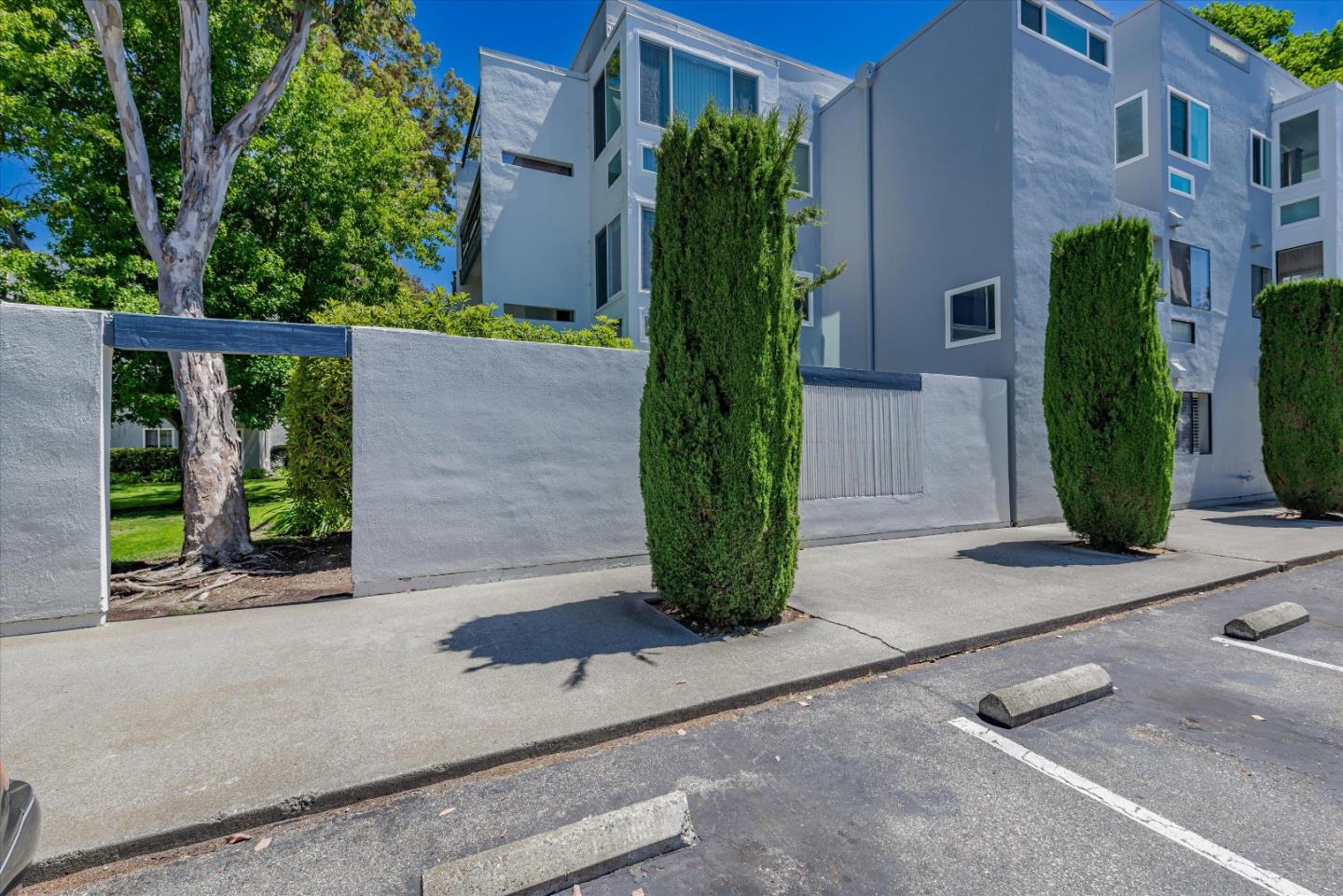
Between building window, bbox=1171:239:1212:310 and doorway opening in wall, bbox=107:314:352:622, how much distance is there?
51.1 feet

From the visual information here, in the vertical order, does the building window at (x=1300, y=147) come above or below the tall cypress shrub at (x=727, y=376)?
above

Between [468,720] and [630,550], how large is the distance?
3.69 meters

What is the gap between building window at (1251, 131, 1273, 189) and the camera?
13695 mm

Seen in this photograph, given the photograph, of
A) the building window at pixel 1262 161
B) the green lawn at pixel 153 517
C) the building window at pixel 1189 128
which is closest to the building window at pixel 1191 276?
the building window at pixel 1189 128

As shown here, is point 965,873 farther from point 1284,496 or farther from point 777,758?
point 1284,496

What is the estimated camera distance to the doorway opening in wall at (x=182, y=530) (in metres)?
5.04

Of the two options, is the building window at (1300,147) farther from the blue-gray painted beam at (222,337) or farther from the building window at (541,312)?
the blue-gray painted beam at (222,337)

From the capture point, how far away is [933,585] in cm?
586

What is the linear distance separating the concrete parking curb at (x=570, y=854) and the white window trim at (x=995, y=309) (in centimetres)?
Result: 994

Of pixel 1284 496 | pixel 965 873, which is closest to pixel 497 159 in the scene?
pixel 965 873

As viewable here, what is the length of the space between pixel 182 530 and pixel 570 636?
9464mm

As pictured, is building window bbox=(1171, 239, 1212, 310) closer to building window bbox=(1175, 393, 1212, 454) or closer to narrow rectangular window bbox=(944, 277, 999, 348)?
building window bbox=(1175, 393, 1212, 454)

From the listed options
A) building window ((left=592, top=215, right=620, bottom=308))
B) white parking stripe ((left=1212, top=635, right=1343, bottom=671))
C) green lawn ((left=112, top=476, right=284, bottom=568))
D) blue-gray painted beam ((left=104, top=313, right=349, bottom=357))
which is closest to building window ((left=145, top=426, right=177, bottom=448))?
green lawn ((left=112, top=476, right=284, bottom=568))

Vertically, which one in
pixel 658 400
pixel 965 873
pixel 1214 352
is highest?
pixel 1214 352
